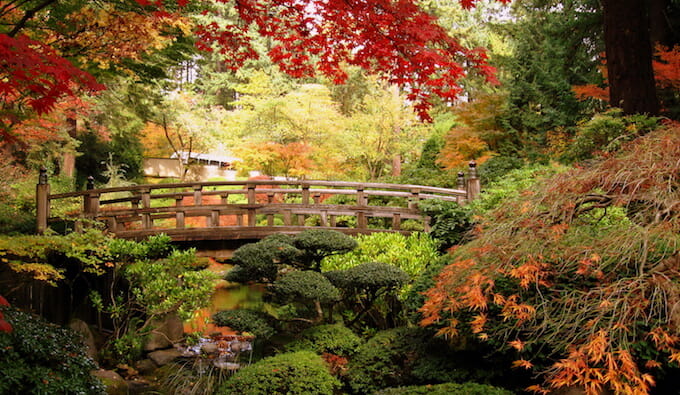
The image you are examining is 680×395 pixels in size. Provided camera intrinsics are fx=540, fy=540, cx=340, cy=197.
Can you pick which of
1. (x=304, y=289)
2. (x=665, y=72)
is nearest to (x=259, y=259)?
(x=304, y=289)

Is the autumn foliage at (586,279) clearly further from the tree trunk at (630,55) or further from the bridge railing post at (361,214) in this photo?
the bridge railing post at (361,214)

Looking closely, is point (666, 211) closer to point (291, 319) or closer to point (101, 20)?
point (291, 319)

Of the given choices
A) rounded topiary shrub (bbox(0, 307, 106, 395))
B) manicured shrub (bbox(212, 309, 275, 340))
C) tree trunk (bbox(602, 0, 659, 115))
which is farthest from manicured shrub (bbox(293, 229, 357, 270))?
tree trunk (bbox(602, 0, 659, 115))

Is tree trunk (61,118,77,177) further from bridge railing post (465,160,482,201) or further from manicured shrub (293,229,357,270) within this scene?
bridge railing post (465,160,482,201)

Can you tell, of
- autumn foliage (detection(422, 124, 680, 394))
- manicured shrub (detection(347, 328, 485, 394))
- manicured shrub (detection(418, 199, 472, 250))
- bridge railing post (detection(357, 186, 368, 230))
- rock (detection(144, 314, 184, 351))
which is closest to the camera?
autumn foliage (detection(422, 124, 680, 394))

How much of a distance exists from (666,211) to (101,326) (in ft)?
23.4

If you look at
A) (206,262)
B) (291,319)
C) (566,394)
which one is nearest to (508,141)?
(206,262)

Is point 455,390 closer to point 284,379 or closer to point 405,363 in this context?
point 405,363

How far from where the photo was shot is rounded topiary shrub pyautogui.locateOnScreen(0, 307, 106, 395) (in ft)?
13.0

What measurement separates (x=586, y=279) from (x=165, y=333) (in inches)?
230

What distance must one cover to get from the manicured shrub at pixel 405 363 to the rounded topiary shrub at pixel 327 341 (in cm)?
18

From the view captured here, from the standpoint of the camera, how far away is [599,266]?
140 inches

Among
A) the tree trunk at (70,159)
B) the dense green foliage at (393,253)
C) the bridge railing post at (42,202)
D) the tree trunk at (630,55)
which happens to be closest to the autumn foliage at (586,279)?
the dense green foliage at (393,253)

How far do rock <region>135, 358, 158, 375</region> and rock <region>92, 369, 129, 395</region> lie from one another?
51cm
